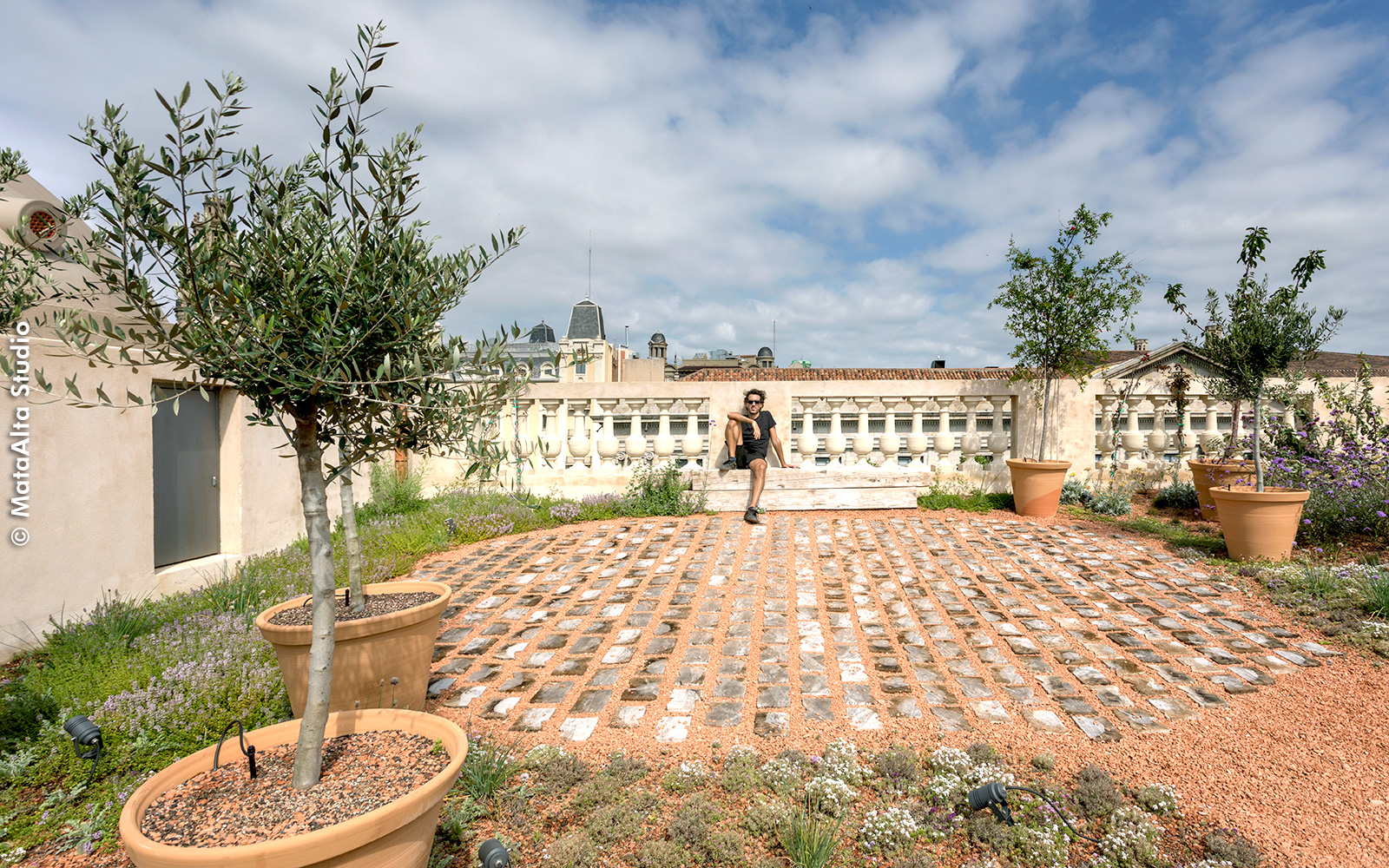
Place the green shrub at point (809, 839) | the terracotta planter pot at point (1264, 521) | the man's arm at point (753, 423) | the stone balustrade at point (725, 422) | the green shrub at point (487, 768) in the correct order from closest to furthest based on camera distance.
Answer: the green shrub at point (809, 839), the green shrub at point (487, 768), the terracotta planter pot at point (1264, 521), the man's arm at point (753, 423), the stone balustrade at point (725, 422)

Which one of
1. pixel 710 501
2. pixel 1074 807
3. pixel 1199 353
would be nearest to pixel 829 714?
pixel 1074 807

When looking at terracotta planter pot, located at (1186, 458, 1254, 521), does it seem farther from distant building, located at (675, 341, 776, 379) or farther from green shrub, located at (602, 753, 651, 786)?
distant building, located at (675, 341, 776, 379)

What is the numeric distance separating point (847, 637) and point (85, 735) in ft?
12.4

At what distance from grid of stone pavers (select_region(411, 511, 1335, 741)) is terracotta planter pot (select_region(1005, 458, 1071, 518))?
3.33 feet

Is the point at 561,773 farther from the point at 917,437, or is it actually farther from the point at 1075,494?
the point at 1075,494

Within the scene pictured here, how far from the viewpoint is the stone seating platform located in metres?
7.64

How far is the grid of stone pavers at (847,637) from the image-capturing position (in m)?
3.10

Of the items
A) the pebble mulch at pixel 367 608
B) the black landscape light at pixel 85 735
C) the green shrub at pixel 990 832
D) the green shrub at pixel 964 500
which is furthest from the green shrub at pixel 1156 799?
the green shrub at pixel 964 500

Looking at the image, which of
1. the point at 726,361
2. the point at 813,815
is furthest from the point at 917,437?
the point at 726,361

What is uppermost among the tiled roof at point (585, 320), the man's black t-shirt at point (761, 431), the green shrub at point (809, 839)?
the tiled roof at point (585, 320)

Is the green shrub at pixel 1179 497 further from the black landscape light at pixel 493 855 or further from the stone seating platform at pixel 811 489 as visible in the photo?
the black landscape light at pixel 493 855

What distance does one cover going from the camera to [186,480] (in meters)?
5.12

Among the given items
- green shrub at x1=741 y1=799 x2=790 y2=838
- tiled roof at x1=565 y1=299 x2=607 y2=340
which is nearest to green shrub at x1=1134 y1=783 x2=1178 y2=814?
green shrub at x1=741 y1=799 x2=790 y2=838

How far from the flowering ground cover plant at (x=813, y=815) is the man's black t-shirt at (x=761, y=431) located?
5087mm
